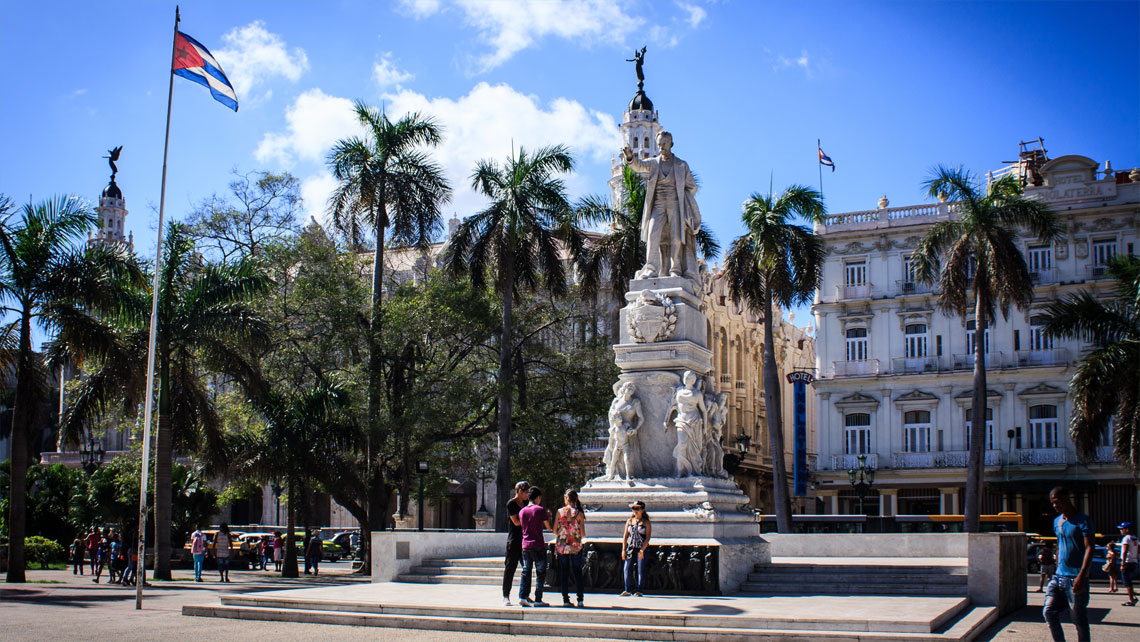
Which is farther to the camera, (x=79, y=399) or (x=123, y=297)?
(x=79, y=399)

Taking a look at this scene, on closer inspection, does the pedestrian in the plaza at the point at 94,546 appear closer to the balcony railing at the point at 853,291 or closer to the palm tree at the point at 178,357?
the palm tree at the point at 178,357

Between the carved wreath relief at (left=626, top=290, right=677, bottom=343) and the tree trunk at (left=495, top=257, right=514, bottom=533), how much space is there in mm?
13488

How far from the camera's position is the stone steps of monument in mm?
11086

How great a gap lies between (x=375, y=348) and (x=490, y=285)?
5.05 meters

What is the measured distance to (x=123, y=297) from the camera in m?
22.4

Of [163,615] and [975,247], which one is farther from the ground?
[975,247]

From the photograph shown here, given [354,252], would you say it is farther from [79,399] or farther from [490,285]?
[79,399]

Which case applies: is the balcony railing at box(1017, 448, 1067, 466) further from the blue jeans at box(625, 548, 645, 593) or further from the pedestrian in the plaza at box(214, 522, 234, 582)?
the blue jeans at box(625, 548, 645, 593)

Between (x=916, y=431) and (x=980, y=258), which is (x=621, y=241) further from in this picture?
(x=916, y=431)

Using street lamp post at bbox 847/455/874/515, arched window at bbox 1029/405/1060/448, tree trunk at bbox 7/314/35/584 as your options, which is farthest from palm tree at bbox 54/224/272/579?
arched window at bbox 1029/405/1060/448

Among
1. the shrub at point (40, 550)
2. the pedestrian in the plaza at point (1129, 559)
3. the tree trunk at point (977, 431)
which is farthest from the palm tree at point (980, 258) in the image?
the shrub at point (40, 550)

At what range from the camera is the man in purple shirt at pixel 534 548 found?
13.3 metres

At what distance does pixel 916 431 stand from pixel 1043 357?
5.88 meters

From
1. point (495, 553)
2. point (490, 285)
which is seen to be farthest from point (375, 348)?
point (495, 553)
